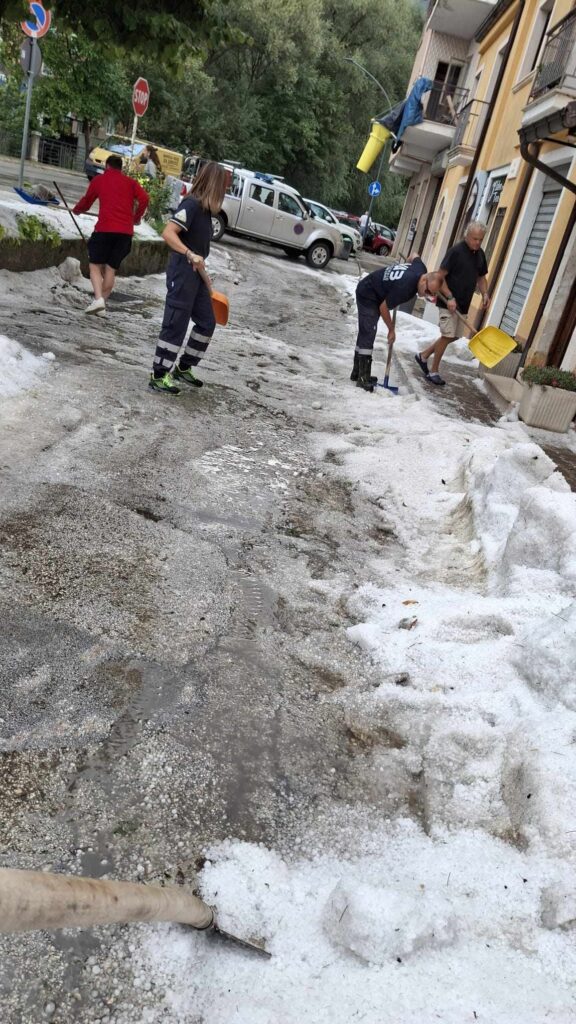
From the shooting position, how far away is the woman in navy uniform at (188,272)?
587cm

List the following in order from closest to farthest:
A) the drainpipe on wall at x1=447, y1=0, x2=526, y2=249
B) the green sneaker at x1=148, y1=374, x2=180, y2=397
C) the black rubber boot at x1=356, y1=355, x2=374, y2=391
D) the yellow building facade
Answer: the green sneaker at x1=148, y1=374, x2=180, y2=397 < the black rubber boot at x1=356, y1=355, x2=374, y2=391 < the yellow building facade < the drainpipe on wall at x1=447, y1=0, x2=526, y2=249

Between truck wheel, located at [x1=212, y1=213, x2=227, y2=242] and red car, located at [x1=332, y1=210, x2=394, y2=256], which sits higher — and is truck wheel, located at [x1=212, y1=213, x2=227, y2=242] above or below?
below

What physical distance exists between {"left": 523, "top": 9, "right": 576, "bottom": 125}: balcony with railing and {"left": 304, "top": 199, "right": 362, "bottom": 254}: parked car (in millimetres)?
11086

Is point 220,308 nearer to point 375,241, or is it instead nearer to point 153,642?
point 153,642

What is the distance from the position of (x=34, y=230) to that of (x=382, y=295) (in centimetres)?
381

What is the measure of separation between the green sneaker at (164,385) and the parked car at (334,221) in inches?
731

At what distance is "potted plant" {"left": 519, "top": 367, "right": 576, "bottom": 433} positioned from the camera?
25.8ft

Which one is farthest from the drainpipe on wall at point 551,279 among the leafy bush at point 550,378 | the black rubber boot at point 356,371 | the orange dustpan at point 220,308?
the orange dustpan at point 220,308

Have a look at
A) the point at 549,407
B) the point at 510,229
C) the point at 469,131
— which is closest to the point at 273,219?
the point at 469,131

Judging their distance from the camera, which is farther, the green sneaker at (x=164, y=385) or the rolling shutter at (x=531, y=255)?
the rolling shutter at (x=531, y=255)

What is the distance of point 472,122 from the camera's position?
1881 cm

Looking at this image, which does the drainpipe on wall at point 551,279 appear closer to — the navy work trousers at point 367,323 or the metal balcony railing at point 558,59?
the metal balcony railing at point 558,59

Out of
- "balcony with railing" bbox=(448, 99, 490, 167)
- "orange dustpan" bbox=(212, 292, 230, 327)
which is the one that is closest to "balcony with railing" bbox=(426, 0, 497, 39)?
"balcony with railing" bbox=(448, 99, 490, 167)

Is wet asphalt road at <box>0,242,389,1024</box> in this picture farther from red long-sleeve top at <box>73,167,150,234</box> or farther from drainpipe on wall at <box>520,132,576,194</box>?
drainpipe on wall at <box>520,132,576,194</box>
